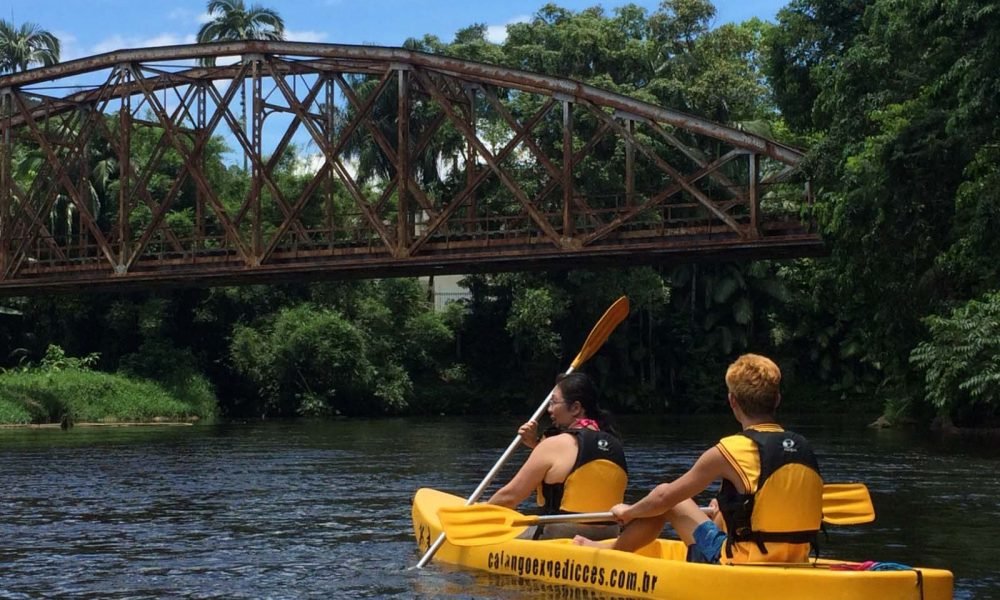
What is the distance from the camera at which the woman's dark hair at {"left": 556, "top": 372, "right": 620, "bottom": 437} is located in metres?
11.0

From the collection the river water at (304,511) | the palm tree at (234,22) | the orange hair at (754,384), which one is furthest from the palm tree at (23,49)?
the orange hair at (754,384)

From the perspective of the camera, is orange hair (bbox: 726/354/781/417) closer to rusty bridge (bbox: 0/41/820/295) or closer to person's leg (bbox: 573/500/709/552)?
person's leg (bbox: 573/500/709/552)

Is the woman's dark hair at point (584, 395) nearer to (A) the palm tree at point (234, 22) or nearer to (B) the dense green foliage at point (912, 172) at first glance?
(B) the dense green foliage at point (912, 172)

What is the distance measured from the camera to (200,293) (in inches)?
2194

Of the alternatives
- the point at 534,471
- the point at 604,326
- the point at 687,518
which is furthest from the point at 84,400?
the point at 687,518

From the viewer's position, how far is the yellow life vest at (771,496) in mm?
8531

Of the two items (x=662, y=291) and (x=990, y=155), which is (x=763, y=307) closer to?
(x=662, y=291)

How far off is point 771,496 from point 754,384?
783 millimetres

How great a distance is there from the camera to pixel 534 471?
36.6ft

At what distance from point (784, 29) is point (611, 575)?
29.8 meters

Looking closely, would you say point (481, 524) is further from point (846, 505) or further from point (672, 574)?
point (846, 505)

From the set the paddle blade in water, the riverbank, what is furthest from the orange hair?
the riverbank

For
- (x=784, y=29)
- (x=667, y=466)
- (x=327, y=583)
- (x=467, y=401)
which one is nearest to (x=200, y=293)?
(x=467, y=401)

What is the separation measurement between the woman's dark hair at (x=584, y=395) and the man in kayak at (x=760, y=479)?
1.89 meters
